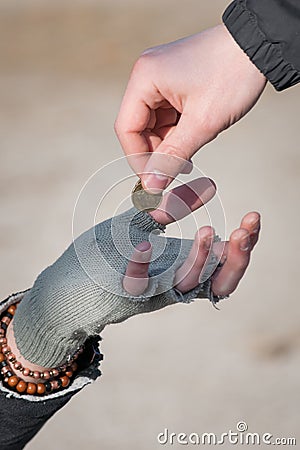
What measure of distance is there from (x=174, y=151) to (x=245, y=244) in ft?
0.39

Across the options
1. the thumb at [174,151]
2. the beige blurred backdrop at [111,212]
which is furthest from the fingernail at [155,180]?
the beige blurred backdrop at [111,212]

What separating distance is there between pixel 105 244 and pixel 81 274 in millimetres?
43

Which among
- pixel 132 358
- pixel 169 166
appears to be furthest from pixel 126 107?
pixel 132 358

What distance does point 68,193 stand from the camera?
3.64m

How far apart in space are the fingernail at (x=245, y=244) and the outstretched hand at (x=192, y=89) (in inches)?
3.8

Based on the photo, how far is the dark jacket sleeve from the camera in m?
0.91

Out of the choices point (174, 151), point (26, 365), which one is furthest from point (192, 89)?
point (26, 365)

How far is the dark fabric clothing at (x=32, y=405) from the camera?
1.07m

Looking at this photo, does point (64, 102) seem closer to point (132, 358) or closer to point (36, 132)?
point (36, 132)

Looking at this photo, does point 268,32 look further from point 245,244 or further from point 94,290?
point 94,290

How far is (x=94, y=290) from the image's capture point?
1014mm

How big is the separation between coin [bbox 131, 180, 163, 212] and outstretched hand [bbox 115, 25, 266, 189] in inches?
1.4

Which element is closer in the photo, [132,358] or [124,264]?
[124,264]

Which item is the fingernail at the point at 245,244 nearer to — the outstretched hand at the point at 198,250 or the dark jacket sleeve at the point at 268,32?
A: the outstretched hand at the point at 198,250
